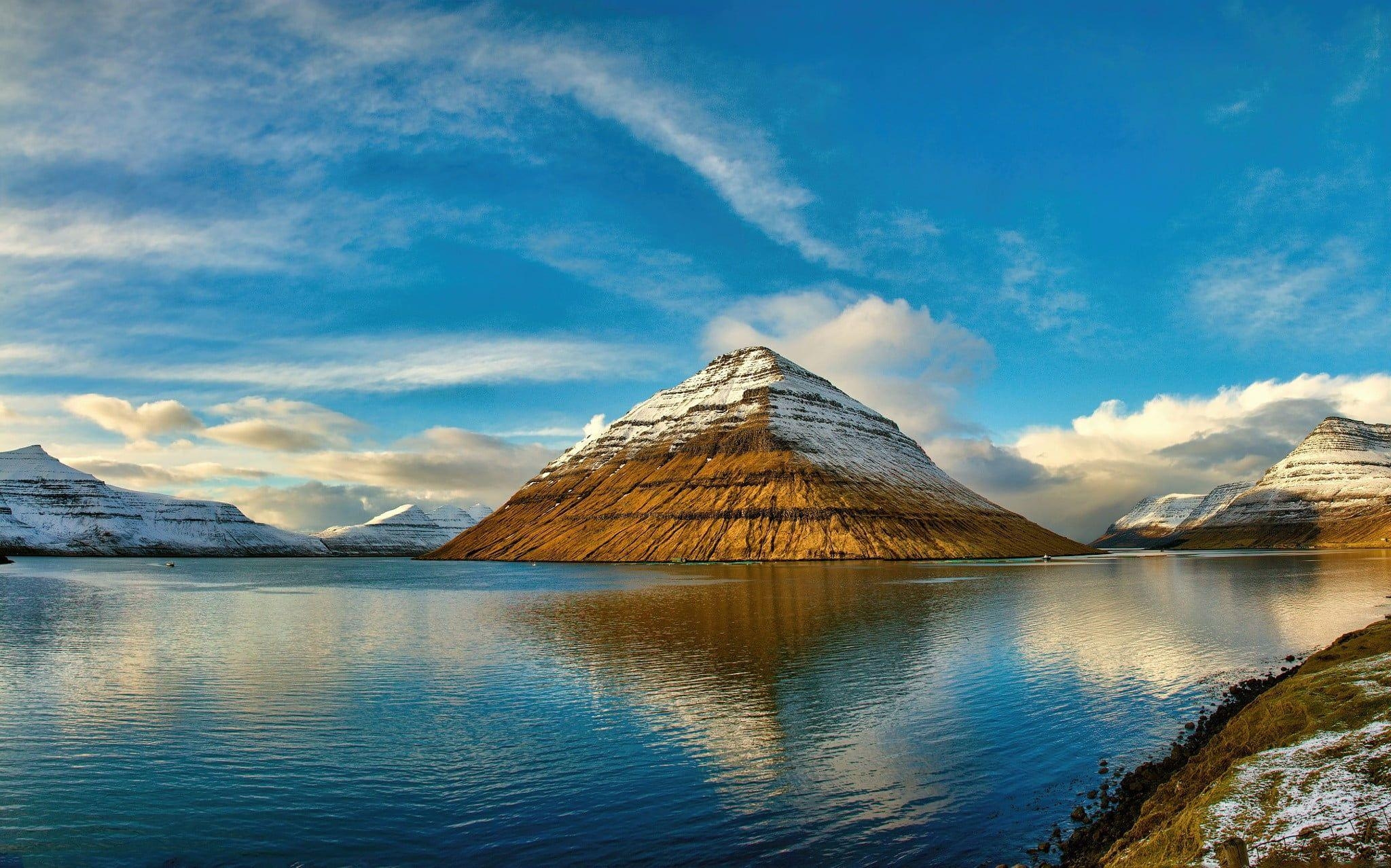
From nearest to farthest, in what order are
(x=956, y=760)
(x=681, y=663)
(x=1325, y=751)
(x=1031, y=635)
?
(x=1325, y=751), (x=956, y=760), (x=681, y=663), (x=1031, y=635)

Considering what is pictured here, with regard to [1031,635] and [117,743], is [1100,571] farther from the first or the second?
[117,743]

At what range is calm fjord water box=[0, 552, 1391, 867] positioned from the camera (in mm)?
22297

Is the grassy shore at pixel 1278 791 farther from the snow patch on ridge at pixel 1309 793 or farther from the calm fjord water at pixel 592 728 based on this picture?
the calm fjord water at pixel 592 728

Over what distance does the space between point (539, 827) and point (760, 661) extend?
28793 mm

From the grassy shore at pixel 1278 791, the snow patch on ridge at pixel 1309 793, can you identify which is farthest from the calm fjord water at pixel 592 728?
the snow patch on ridge at pixel 1309 793

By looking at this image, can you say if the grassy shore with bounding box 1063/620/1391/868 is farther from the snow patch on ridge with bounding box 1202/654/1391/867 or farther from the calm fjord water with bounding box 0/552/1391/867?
the calm fjord water with bounding box 0/552/1391/867

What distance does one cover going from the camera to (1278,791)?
17.5 meters

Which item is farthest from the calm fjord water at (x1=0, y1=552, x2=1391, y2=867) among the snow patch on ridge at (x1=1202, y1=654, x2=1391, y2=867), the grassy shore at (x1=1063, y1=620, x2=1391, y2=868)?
the snow patch on ridge at (x1=1202, y1=654, x2=1391, y2=867)

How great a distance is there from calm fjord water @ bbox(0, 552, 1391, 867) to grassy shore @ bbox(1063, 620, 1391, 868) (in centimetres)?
291

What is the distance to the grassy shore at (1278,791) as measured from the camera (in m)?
14.9

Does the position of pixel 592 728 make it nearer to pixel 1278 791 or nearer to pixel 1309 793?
pixel 1278 791

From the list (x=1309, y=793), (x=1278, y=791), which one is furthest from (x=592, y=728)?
(x=1309, y=793)

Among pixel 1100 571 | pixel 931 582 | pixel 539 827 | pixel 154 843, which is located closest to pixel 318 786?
pixel 154 843

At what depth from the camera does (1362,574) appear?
448ft
